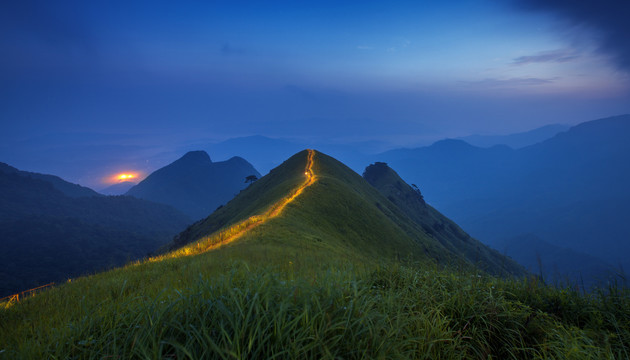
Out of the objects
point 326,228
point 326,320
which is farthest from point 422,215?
point 326,320

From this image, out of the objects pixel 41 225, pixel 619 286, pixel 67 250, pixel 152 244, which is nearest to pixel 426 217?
pixel 619 286

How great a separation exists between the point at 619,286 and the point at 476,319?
3.20m

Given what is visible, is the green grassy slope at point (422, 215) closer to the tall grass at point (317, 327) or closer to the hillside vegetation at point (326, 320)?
the hillside vegetation at point (326, 320)

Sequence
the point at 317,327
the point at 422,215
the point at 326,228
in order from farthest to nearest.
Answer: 1. the point at 422,215
2. the point at 326,228
3. the point at 317,327

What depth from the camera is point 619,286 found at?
16.5 feet

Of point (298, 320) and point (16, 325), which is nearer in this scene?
point (298, 320)

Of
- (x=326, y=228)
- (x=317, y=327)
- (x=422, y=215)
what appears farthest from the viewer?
(x=422, y=215)

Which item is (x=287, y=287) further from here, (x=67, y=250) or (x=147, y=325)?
(x=67, y=250)

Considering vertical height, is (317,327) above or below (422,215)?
above

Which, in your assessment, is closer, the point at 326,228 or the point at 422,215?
the point at 326,228

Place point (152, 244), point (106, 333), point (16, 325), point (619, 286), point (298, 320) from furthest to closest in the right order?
point (152, 244) < point (619, 286) < point (16, 325) < point (106, 333) < point (298, 320)

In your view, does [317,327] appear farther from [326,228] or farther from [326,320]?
[326,228]

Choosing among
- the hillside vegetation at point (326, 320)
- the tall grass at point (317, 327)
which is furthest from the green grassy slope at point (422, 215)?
the tall grass at point (317, 327)

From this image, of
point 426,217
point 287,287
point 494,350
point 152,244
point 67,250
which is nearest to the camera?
point 287,287
